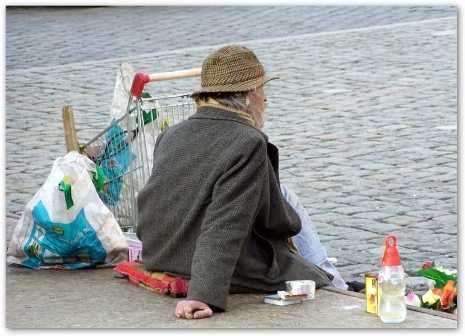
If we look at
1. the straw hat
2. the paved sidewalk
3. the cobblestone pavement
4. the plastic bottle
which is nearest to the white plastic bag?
the paved sidewalk

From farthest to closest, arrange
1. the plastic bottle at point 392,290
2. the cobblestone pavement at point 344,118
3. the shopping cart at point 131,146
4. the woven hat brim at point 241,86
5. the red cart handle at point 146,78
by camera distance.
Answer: the cobblestone pavement at point 344,118 → the shopping cart at point 131,146 → the red cart handle at point 146,78 → the woven hat brim at point 241,86 → the plastic bottle at point 392,290

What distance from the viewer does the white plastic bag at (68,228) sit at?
5422mm

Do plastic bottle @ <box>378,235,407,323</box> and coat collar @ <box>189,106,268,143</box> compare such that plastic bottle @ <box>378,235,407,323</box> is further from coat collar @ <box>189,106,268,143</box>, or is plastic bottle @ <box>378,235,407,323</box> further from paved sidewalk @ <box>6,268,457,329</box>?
coat collar @ <box>189,106,268,143</box>

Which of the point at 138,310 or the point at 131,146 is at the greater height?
the point at 131,146

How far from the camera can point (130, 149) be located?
568cm

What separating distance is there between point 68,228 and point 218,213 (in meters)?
1.10

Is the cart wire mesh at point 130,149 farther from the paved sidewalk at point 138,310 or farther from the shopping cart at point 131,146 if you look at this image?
the paved sidewalk at point 138,310

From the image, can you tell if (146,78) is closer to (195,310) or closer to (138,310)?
(138,310)

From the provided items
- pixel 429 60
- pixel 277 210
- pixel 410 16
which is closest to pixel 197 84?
pixel 429 60

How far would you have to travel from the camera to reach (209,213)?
4.61 m

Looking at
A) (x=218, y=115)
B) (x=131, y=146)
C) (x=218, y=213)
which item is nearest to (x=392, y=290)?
(x=218, y=213)

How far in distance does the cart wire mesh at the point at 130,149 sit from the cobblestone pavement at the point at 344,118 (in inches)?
32.6

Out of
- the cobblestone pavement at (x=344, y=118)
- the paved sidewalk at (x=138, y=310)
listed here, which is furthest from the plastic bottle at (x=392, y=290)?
the cobblestone pavement at (x=344, y=118)

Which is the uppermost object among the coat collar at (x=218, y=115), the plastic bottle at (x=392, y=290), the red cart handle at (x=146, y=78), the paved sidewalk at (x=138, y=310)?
the red cart handle at (x=146, y=78)
